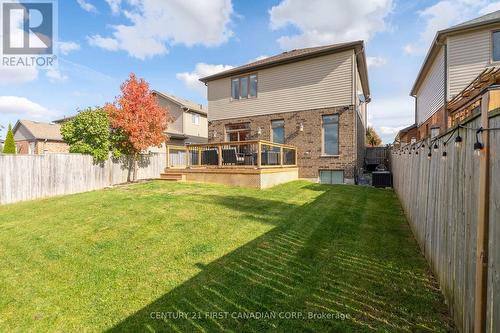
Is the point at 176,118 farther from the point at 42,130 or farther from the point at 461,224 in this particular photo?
the point at 461,224

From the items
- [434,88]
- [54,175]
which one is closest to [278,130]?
[434,88]

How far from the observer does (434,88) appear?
13672 mm

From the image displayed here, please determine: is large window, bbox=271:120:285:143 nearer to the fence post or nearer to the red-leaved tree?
the red-leaved tree

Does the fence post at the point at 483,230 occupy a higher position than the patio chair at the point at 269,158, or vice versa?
the patio chair at the point at 269,158

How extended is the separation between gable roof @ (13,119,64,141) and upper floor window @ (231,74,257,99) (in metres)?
21.5

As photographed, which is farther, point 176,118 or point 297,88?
point 176,118

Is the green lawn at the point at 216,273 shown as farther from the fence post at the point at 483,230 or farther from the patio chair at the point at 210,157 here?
the patio chair at the point at 210,157

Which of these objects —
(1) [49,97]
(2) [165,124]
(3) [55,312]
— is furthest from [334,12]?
(1) [49,97]

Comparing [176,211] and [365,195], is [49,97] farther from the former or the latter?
[365,195]

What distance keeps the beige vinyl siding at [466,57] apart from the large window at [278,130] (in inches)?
307

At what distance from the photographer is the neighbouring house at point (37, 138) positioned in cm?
2716

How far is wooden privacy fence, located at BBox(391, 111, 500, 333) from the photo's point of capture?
1626mm

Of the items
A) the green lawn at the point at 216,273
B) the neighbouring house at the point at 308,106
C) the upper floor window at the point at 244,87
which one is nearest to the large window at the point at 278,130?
the neighbouring house at the point at 308,106

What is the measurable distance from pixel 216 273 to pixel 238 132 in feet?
44.4
